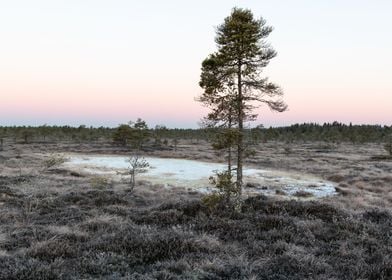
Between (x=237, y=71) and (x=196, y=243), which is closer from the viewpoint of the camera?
(x=196, y=243)

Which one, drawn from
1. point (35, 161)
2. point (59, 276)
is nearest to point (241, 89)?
point (59, 276)

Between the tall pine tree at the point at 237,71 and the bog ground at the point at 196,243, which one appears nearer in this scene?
the bog ground at the point at 196,243

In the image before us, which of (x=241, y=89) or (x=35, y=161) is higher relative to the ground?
(x=241, y=89)

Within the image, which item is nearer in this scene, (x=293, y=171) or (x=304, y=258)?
(x=304, y=258)

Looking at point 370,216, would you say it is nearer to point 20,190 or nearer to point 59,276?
point 59,276

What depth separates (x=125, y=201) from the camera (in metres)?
20.3

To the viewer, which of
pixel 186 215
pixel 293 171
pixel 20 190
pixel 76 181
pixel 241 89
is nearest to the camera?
pixel 186 215

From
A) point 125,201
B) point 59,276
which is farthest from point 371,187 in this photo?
point 59,276

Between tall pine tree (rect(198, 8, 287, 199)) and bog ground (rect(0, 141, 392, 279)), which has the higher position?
tall pine tree (rect(198, 8, 287, 199))

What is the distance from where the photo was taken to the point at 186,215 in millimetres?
14727

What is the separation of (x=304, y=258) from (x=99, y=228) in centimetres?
624

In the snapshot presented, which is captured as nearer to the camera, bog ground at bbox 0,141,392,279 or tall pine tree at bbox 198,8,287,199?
bog ground at bbox 0,141,392,279

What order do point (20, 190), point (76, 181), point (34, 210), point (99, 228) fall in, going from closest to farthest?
1. point (99, 228)
2. point (34, 210)
3. point (20, 190)
4. point (76, 181)

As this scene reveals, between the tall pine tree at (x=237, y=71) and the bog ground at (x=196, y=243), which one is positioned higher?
the tall pine tree at (x=237, y=71)
